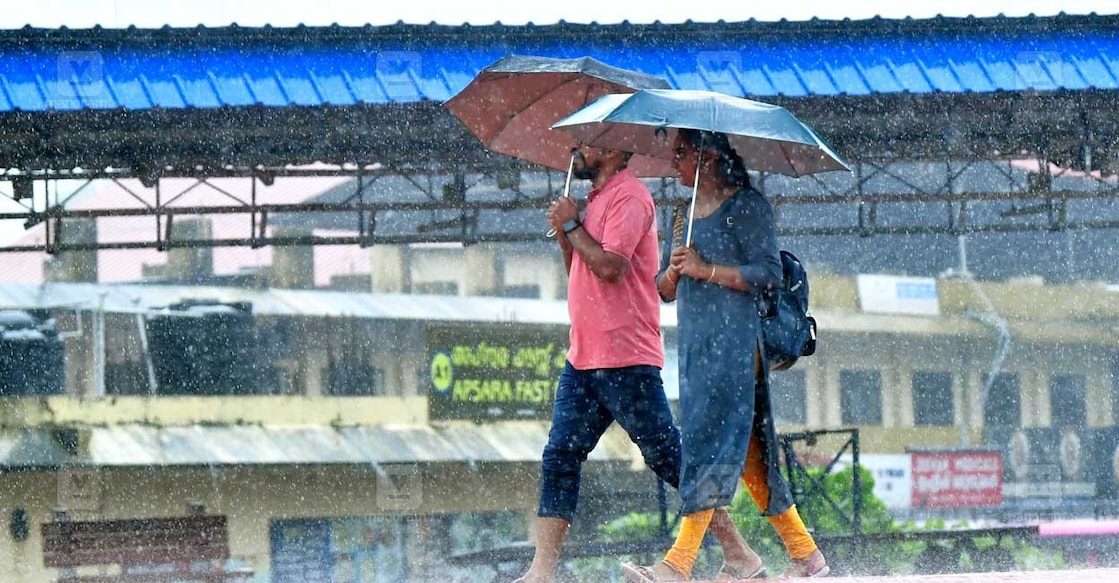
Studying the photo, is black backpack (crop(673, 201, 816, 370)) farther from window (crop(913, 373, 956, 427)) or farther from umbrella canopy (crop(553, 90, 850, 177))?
window (crop(913, 373, 956, 427))

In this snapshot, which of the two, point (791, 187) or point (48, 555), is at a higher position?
point (791, 187)

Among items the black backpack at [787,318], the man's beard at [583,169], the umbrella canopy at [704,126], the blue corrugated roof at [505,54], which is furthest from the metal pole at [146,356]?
the black backpack at [787,318]

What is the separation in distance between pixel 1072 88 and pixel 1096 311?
29861 millimetres

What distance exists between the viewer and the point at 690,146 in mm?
4805

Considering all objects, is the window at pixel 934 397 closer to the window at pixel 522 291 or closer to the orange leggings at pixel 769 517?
the window at pixel 522 291

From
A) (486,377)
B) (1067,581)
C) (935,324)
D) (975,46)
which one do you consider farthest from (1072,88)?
(935,324)

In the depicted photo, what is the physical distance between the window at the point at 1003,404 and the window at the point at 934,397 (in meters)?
1.03

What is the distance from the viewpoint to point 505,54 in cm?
1341

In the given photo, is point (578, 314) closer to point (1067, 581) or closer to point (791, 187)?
point (1067, 581)

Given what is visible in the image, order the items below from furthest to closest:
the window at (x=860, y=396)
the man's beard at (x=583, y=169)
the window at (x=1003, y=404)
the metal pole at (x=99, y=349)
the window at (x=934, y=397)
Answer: the window at (x=1003, y=404) → the window at (x=934, y=397) → the window at (x=860, y=396) → the metal pole at (x=99, y=349) → the man's beard at (x=583, y=169)

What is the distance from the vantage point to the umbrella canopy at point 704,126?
183 inches

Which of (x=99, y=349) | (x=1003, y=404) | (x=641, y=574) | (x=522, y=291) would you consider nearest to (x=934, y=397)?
(x=1003, y=404)

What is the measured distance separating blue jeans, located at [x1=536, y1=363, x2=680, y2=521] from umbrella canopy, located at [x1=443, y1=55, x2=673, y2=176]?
121 centimetres

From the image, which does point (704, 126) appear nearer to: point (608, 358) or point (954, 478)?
point (608, 358)
